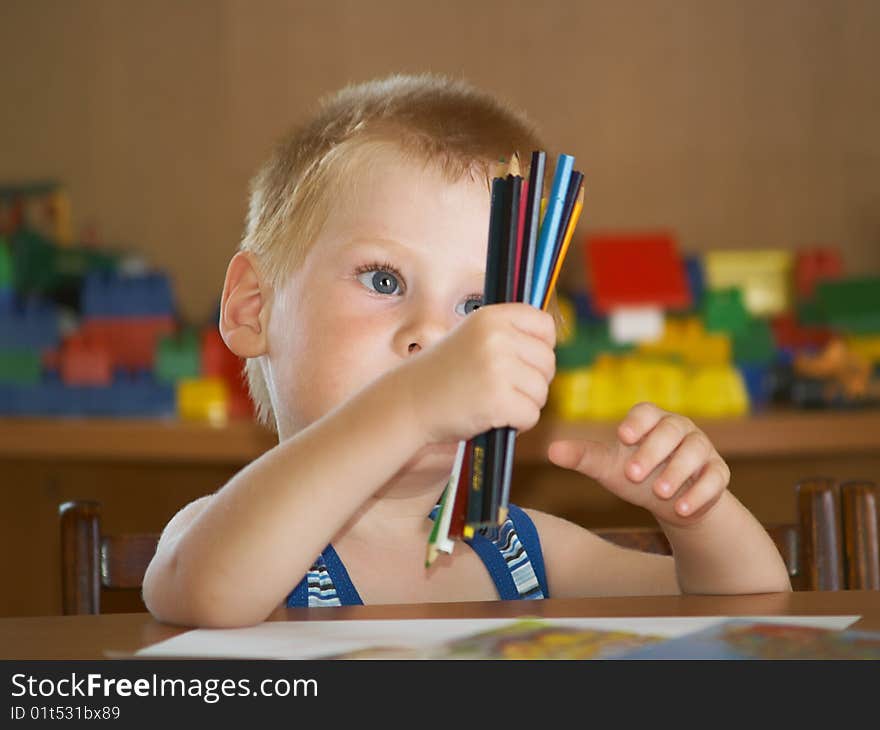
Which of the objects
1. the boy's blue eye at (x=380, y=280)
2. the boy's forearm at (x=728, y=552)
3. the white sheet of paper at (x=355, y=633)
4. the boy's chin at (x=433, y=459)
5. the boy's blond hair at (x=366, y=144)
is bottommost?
the white sheet of paper at (x=355, y=633)

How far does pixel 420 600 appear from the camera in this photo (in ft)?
2.72

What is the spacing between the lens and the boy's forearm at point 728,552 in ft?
2.49

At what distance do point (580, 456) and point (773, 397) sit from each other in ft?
5.14

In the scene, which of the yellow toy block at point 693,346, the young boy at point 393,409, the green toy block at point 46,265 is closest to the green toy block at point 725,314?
the yellow toy block at point 693,346

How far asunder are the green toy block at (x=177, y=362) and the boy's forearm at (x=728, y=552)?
1.56m

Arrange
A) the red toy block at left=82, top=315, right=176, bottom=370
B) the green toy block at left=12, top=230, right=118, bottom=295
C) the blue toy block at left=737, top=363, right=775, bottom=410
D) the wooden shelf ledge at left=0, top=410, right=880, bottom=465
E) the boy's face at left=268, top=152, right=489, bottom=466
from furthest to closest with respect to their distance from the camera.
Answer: the green toy block at left=12, top=230, right=118, bottom=295 < the red toy block at left=82, top=315, right=176, bottom=370 < the blue toy block at left=737, top=363, right=775, bottom=410 < the wooden shelf ledge at left=0, top=410, right=880, bottom=465 < the boy's face at left=268, top=152, right=489, bottom=466

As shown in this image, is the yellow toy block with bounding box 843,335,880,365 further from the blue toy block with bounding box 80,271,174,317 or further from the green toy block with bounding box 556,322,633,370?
the blue toy block with bounding box 80,271,174,317

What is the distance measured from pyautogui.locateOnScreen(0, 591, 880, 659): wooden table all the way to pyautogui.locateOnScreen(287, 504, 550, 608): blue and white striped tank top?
0.46 feet

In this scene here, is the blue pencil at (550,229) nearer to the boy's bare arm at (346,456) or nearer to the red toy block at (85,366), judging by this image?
the boy's bare arm at (346,456)

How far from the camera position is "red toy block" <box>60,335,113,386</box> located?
2.23 metres

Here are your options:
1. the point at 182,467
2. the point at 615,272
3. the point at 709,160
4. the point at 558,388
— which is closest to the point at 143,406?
the point at 182,467

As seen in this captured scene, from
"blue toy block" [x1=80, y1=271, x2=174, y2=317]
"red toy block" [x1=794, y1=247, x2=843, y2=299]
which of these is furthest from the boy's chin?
"red toy block" [x1=794, y1=247, x2=843, y2=299]

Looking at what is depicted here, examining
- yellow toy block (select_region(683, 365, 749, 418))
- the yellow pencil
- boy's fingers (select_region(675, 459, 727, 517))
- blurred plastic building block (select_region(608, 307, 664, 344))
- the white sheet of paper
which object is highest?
blurred plastic building block (select_region(608, 307, 664, 344))
